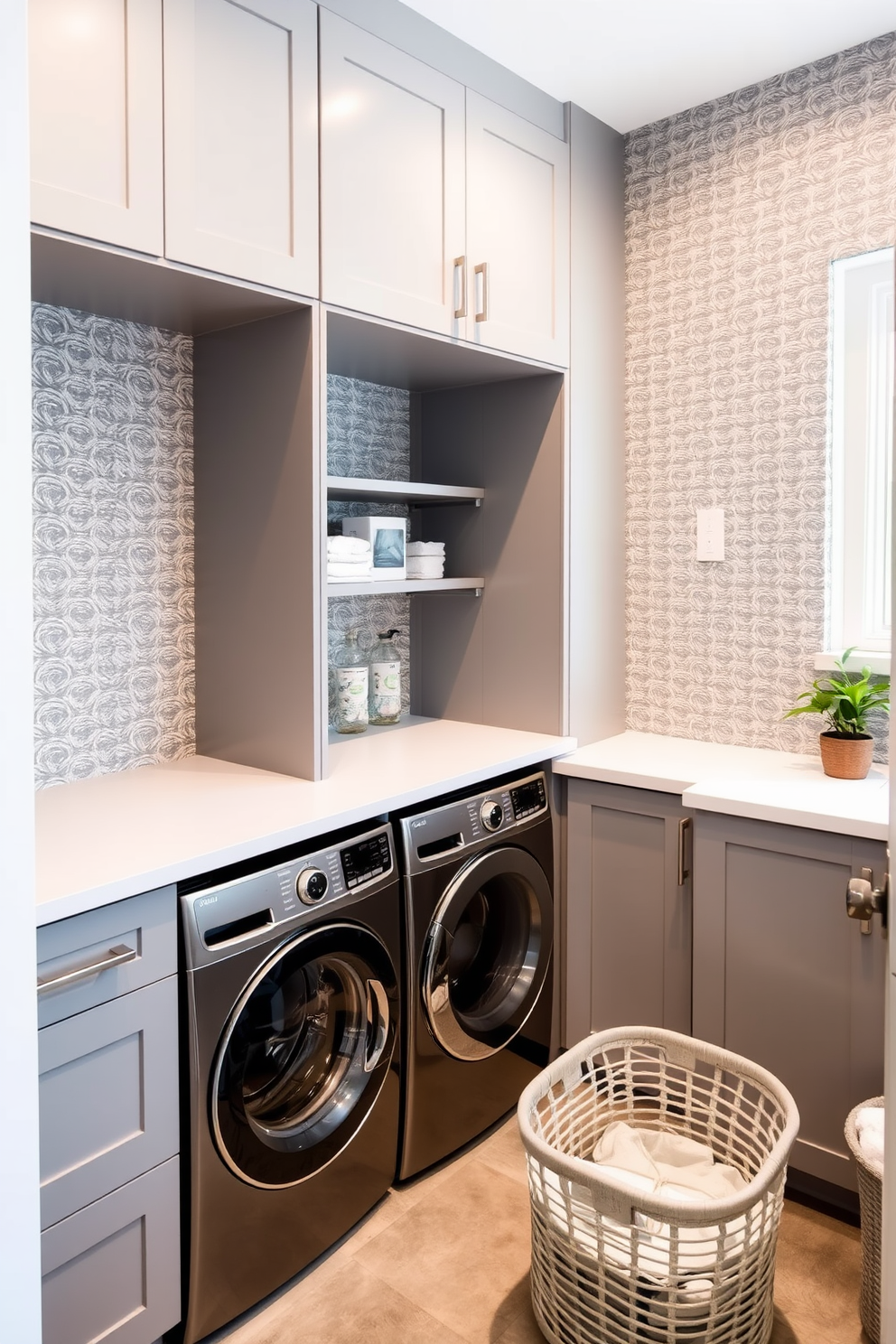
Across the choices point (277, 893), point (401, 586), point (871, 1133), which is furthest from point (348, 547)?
point (871, 1133)

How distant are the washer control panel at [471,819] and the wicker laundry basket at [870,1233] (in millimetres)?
887

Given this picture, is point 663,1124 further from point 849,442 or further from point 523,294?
point 523,294

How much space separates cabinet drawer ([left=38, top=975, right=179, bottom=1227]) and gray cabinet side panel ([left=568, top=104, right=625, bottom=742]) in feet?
4.43

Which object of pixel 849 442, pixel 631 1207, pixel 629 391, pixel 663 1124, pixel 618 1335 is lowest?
pixel 618 1335

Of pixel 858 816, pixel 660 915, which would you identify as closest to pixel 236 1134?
pixel 660 915

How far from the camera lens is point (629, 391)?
8.68 ft

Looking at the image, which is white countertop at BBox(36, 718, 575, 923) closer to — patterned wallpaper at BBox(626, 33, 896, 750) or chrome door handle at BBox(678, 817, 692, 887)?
chrome door handle at BBox(678, 817, 692, 887)

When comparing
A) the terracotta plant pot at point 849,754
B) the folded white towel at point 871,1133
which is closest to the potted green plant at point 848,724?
the terracotta plant pot at point 849,754

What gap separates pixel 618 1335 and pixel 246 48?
2.29 m

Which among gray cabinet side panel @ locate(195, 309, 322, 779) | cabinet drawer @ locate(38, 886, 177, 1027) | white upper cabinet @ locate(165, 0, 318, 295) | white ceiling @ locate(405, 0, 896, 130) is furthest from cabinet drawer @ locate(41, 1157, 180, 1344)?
white ceiling @ locate(405, 0, 896, 130)

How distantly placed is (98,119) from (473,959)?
1857 millimetres

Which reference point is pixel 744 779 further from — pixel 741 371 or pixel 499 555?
pixel 741 371

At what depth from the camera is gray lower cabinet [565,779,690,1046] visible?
2.14 meters

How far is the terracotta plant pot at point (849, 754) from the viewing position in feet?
6.82
